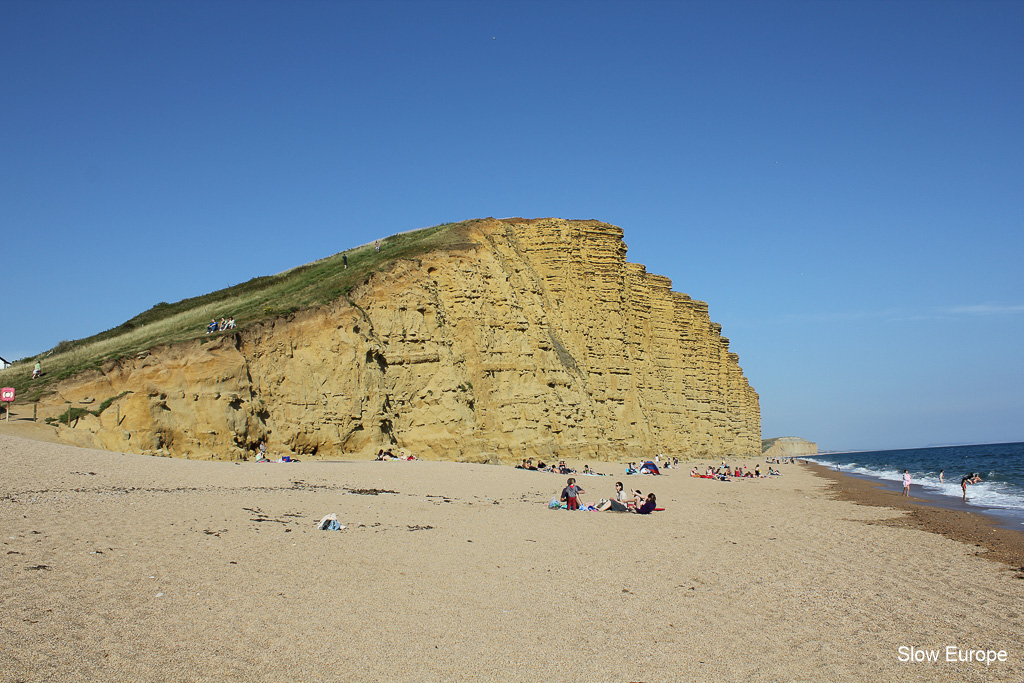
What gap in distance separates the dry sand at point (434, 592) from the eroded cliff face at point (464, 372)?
6.44m

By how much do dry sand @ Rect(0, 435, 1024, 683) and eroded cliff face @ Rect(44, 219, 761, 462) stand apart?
6438 mm

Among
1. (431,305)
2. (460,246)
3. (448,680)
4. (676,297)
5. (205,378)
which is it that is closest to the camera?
(448,680)

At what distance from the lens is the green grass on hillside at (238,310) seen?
20856 millimetres

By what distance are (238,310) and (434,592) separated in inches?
835

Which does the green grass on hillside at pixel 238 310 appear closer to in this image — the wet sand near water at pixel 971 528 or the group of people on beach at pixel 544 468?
the group of people on beach at pixel 544 468

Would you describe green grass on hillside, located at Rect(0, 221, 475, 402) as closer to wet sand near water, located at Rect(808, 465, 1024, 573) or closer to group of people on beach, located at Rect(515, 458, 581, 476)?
group of people on beach, located at Rect(515, 458, 581, 476)

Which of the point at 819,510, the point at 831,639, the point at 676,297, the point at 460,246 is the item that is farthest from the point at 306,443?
the point at 676,297

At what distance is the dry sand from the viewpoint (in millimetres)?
5469

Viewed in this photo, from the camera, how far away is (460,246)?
2792 centimetres

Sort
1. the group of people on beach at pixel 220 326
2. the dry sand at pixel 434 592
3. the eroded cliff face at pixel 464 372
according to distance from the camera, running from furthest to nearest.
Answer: the group of people on beach at pixel 220 326 → the eroded cliff face at pixel 464 372 → the dry sand at pixel 434 592

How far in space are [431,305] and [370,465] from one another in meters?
8.50

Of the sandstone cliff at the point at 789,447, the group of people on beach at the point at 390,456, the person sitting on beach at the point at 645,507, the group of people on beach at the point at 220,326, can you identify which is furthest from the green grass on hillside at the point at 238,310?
the sandstone cliff at the point at 789,447

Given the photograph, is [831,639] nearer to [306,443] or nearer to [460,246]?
[306,443]

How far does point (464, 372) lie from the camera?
84.1 feet
